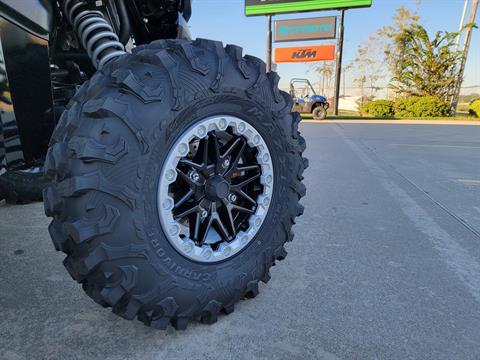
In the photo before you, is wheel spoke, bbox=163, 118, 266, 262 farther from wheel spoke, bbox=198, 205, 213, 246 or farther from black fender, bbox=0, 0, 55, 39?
black fender, bbox=0, 0, 55, 39

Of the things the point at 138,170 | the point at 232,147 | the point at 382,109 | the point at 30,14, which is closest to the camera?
the point at 138,170

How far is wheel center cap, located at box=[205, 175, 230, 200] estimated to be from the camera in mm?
1688

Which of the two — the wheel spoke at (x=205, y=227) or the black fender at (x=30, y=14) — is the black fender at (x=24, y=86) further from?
the wheel spoke at (x=205, y=227)

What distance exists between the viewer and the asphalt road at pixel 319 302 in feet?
5.12

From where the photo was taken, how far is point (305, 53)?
81.3 ft

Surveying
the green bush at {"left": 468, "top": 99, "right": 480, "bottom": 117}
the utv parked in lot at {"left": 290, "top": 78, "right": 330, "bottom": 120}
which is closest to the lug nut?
the utv parked in lot at {"left": 290, "top": 78, "right": 330, "bottom": 120}

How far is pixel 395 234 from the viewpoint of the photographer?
294 centimetres

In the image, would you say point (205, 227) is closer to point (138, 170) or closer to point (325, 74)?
point (138, 170)

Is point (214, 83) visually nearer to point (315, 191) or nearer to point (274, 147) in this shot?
point (274, 147)

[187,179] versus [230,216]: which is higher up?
[187,179]

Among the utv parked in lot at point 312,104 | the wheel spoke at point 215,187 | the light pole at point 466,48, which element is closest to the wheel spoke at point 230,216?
the wheel spoke at point 215,187

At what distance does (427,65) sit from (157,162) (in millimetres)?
25366

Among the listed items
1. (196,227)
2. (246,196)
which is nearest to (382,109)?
(246,196)

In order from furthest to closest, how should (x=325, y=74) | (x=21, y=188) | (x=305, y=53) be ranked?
(x=325, y=74), (x=305, y=53), (x=21, y=188)
